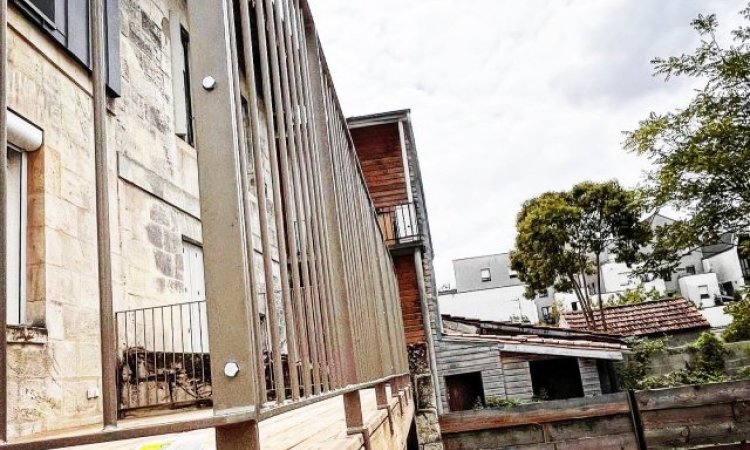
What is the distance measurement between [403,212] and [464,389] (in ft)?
20.1

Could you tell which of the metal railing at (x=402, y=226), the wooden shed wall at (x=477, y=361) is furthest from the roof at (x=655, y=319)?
the metal railing at (x=402, y=226)

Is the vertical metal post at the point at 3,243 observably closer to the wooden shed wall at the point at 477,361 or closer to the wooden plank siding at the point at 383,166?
the wooden plank siding at the point at 383,166

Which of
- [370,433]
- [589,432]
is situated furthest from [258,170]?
[589,432]

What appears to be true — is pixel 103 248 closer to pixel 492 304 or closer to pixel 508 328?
pixel 508 328

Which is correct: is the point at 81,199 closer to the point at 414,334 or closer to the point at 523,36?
the point at 414,334

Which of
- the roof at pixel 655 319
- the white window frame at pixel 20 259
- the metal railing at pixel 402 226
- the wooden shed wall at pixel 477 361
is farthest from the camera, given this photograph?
the roof at pixel 655 319

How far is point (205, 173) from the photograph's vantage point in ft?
2.58

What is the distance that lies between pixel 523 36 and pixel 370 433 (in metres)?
24.1

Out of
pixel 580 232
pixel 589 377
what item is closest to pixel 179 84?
pixel 589 377

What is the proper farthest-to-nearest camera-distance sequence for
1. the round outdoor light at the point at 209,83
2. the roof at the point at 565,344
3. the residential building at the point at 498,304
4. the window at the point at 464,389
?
1. the residential building at the point at 498,304
2. the window at the point at 464,389
3. the roof at the point at 565,344
4. the round outdoor light at the point at 209,83

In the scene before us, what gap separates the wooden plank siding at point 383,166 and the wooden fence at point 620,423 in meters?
8.54

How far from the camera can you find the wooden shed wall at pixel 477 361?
14875mm

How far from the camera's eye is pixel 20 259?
172 inches

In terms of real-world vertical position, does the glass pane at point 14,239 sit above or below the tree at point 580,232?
below
